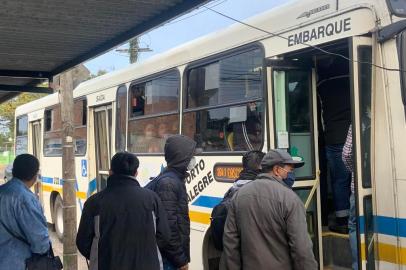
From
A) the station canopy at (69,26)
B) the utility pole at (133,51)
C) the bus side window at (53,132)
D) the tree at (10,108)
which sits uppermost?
the utility pole at (133,51)

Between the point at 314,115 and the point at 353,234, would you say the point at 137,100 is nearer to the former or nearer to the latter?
the point at 314,115

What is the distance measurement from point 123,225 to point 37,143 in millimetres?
9665

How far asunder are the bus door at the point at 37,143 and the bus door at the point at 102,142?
11.5 ft

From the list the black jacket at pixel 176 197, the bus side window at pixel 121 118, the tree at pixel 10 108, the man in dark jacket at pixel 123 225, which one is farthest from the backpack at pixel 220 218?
the tree at pixel 10 108

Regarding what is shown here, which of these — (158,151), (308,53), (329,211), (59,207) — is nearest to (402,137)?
(308,53)

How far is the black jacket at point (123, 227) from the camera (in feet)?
10.9

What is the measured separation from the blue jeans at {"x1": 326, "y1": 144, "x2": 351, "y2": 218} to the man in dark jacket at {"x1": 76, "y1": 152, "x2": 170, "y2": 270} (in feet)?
7.38

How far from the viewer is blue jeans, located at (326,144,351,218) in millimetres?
5109

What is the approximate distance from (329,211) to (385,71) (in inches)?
76.1

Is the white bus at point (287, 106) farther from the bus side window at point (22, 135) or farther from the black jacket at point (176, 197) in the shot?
the bus side window at point (22, 135)

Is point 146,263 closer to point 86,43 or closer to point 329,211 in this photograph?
point 86,43

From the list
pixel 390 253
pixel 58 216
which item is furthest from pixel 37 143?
pixel 390 253

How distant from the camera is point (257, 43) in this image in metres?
5.11

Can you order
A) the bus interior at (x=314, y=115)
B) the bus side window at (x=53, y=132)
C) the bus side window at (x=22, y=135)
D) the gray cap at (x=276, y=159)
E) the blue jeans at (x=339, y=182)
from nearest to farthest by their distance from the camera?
the gray cap at (x=276, y=159) < the bus interior at (x=314, y=115) < the blue jeans at (x=339, y=182) < the bus side window at (x=53, y=132) < the bus side window at (x=22, y=135)
